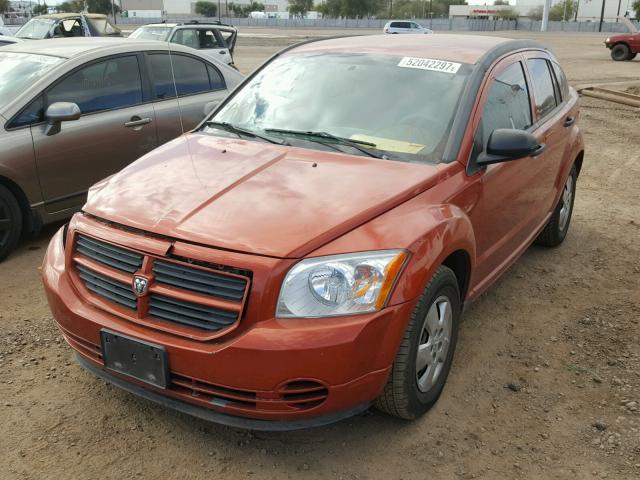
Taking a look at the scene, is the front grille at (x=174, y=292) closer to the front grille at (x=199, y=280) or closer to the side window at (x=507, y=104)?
the front grille at (x=199, y=280)

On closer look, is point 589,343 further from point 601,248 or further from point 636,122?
point 636,122

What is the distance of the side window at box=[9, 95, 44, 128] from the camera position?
4.90 metres

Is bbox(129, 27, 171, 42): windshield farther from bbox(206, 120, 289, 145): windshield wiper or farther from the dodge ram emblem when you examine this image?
the dodge ram emblem

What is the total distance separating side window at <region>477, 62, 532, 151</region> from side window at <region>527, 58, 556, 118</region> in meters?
0.22

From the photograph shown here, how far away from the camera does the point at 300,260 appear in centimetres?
248

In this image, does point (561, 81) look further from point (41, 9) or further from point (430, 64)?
point (41, 9)

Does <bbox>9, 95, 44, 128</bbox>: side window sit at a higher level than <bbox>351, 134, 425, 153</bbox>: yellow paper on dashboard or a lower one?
lower

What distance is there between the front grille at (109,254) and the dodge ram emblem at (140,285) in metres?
0.06

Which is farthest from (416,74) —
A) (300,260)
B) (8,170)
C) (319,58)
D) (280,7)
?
(280,7)

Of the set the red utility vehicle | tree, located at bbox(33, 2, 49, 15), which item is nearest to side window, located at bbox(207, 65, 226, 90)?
the red utility vehicle

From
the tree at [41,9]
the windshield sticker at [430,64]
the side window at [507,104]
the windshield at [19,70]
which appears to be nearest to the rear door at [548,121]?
the side window at [507,104]

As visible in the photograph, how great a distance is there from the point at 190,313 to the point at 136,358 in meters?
0.31

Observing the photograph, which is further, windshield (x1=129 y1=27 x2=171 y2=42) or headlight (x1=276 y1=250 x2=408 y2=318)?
windshield (x1=129 y1=27 x2=171 y2=42)

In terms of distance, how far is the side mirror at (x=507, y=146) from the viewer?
3.28 m
